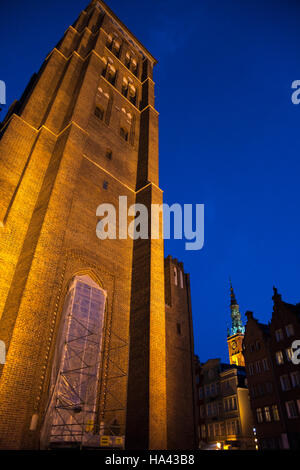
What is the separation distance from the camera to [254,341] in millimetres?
32594

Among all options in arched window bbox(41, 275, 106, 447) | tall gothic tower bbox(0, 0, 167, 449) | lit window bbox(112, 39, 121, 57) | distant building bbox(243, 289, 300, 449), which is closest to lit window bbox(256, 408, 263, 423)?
distant building bbox(243, 289, 300, 449)

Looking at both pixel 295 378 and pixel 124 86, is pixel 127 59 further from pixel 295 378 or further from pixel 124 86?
pixel 295 378

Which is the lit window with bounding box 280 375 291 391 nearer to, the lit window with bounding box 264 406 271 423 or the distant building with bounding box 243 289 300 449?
the distant building with bounding box 243 289 300 449

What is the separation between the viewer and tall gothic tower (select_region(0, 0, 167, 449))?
10898mm

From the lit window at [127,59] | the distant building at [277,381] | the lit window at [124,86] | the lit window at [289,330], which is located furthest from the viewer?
the lit window at [127,59]

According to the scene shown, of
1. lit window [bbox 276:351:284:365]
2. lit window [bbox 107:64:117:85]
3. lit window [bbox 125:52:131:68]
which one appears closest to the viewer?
lit window [bbox 107:64:117:85]

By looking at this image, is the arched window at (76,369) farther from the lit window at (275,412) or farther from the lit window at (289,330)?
the lit window at (275,412)

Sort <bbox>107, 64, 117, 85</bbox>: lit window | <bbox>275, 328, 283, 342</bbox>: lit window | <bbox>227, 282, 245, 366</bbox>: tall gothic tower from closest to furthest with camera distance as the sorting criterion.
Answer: <bbox>107, 64, 117, 85</bbox>: lit window → <bbox>275, 328, 283, 342</bbox>: lit window → <bbox>227, 282, 245, 366</bbox>: tall gothic tower

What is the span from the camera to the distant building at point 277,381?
26.1 meters

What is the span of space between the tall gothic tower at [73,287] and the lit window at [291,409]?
59.5ft

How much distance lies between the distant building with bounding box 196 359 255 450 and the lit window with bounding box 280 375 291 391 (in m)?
10.2

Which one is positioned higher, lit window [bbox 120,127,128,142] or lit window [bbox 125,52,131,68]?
lit window [bbox 125,52,131,68]

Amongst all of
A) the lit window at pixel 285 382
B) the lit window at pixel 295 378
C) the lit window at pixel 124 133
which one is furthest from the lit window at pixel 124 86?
the lit window at pixel 285 382

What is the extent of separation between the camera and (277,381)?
92.4 ft
